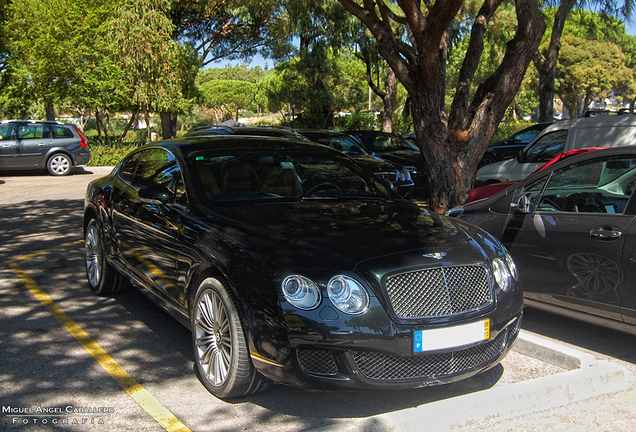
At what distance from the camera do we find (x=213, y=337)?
385cm

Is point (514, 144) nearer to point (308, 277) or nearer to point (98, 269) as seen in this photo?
point (98, 269)

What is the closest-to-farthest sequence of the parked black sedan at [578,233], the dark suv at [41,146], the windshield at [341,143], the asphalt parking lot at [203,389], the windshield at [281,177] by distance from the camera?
the asphalt parking lot at [203,389] → the parked black sedan at [578,233] → the windshield at [281,177] → the windshield at [341,143] → the dark suv at [41,146]

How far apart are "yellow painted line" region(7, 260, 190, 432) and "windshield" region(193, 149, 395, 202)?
53.6 inches

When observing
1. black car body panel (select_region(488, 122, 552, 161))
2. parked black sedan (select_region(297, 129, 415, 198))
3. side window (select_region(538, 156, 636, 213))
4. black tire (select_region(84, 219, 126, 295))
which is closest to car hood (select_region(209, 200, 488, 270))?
side window (select_region(538, 156, 636, 213))

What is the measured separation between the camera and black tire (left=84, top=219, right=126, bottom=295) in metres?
5.88

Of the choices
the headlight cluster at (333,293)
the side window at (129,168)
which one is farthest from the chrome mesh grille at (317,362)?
the side window at (129,168)

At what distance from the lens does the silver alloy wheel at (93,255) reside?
19.8 feet

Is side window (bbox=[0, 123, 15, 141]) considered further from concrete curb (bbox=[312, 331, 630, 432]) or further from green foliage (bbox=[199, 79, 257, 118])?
green foliage (bbox=[199, 79, 257, 118])

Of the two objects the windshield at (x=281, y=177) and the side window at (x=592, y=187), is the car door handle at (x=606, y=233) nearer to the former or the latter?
the side window at (x=592, y=187)

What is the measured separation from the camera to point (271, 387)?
3.98m

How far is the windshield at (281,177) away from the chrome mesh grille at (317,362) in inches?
61.8

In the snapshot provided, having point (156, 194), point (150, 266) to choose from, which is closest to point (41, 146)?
point (150, 266)

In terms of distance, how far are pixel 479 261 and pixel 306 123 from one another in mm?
25948

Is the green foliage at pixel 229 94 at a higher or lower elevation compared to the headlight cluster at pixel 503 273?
higher
